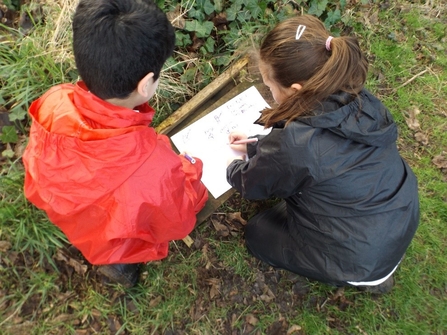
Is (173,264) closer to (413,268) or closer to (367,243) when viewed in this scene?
(367,243)

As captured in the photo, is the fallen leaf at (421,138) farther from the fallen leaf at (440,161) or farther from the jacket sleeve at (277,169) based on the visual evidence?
the jacket sleeve at (277,169)

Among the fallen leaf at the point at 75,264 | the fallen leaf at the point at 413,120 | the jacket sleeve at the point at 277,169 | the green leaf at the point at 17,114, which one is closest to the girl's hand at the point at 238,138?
the jacket sleeve at the point at 277,169

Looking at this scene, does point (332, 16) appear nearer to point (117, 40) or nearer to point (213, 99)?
point (213, 99)

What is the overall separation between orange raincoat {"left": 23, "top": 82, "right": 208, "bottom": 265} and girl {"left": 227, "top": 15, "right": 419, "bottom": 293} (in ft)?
1.83

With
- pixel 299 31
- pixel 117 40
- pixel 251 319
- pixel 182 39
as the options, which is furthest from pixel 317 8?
pixel 251 319

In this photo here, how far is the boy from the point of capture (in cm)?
138

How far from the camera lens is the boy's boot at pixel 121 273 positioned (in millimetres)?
2170

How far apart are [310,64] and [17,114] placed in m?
1.83

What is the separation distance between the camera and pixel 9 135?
7.46ft

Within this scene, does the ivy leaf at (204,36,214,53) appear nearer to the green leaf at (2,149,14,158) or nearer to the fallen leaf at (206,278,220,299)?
the green leaf at (2,149,14,158)

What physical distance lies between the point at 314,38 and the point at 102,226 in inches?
51.5

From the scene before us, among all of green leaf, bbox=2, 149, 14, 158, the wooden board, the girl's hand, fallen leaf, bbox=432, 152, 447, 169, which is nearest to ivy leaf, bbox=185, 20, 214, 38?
the wooden board

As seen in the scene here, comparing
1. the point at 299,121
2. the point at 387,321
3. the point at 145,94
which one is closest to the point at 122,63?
the point at 145,94

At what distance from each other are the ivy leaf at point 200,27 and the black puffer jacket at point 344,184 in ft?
4.16
